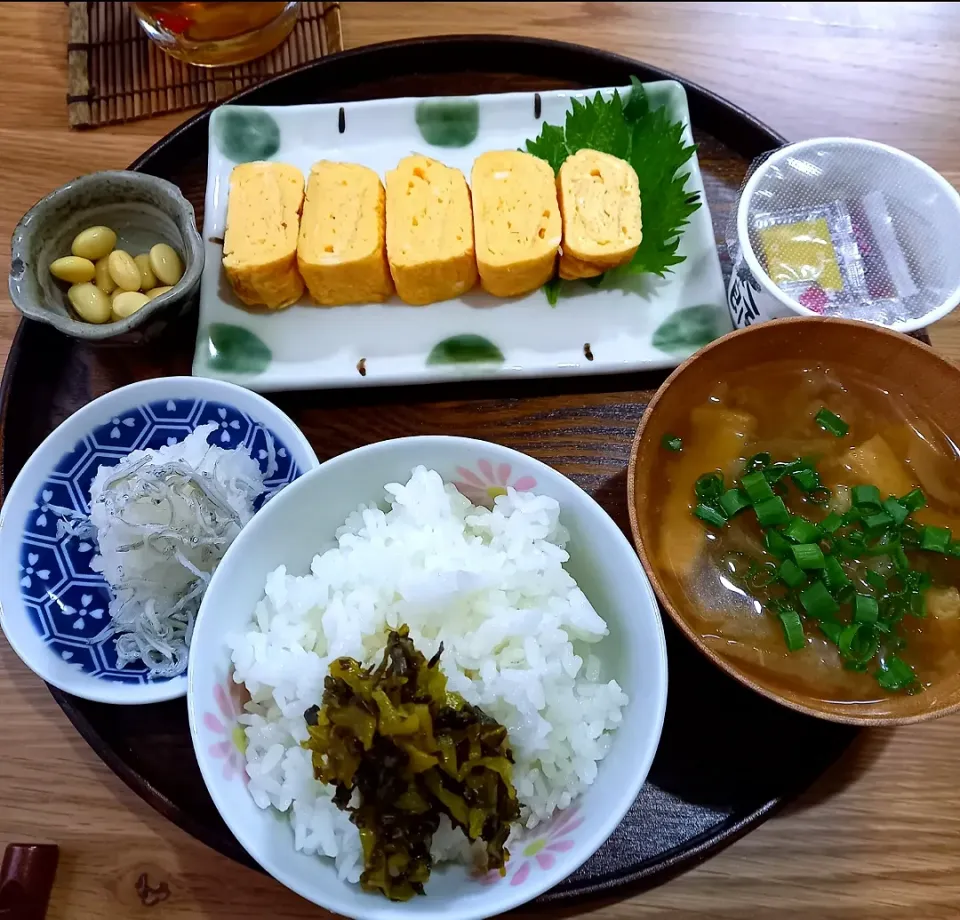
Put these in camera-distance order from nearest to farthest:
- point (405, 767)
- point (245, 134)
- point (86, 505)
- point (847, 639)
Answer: point (405, 767) → point (847, 639) → point (86, 505) → point (245, 134)

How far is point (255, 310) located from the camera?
177cm

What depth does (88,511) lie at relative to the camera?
1497 millimetres

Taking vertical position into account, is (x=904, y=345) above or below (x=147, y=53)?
below

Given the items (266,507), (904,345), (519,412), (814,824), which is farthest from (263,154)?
(814,824)

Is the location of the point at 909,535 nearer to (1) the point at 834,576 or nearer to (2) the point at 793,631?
(1) the point at 834,576

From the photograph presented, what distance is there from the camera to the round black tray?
54.4 inches

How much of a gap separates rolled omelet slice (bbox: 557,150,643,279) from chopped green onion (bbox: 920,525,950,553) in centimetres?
84

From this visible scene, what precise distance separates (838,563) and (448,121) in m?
1.39

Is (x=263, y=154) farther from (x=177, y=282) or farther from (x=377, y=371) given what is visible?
(x=377, y=371)

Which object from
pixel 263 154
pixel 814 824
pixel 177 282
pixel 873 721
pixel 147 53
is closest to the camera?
pixel 873 721

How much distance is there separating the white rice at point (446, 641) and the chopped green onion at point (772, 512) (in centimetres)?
37

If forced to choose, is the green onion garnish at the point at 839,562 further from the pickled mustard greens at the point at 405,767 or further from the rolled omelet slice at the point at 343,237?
the rolled omelet slice at the point at 343,237

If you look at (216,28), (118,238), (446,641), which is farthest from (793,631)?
(216,28)

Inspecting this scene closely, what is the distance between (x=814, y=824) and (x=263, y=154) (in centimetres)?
190
